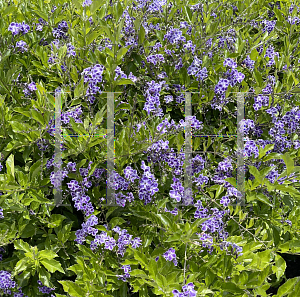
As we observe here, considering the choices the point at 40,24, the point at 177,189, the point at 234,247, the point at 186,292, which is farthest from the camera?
the point at 40,24

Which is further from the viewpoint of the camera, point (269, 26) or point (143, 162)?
point (269, 26)

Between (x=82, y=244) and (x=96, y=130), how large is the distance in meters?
0.73

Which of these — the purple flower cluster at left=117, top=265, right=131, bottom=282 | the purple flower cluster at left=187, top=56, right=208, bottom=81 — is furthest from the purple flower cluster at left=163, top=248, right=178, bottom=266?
the purple flower cluster at left=187, top=56, right=208, bottom=81

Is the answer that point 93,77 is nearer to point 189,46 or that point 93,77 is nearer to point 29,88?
point 29,88

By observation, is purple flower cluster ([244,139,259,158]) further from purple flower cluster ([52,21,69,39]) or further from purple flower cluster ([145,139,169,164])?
purple flower cluster ([52,21,69,39])

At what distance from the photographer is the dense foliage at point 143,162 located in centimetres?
208

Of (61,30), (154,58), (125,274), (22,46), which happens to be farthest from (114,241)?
(61,30)

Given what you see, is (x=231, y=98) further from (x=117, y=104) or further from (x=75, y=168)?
(x=75, y=168)

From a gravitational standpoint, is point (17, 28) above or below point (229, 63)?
above

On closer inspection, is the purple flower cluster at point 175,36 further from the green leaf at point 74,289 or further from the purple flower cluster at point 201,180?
the green leaf at point 74,289

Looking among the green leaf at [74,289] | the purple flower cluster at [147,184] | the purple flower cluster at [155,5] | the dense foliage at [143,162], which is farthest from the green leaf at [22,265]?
the purple flower cluster at [155,5]

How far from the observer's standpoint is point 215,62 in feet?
9.13

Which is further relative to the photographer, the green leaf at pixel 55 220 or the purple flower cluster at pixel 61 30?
the purple flower cluster at pixel 61 30

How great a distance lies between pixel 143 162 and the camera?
85.0 inches
